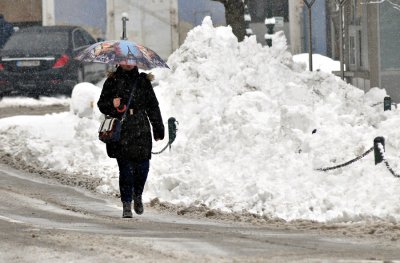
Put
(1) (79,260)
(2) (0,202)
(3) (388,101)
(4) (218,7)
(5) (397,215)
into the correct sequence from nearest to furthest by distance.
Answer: (1) (79,260) → (5) (397,215) → (2) (0,202) → (3) (388,101) → (4) (218,7)

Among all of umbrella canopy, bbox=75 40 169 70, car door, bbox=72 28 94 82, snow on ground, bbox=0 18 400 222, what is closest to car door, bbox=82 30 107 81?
car door, bbox=72 28 94 82

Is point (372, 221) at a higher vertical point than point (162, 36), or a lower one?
lower

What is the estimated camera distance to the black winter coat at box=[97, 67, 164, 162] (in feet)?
36.2

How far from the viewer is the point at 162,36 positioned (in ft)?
118

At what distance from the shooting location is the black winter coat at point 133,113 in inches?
434

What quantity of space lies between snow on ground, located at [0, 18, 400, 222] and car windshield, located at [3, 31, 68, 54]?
434 cm

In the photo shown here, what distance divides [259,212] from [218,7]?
24.6 meters

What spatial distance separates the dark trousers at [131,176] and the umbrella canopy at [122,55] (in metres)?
1.01

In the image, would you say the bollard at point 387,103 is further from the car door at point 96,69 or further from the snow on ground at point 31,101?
the car door at point 96,69

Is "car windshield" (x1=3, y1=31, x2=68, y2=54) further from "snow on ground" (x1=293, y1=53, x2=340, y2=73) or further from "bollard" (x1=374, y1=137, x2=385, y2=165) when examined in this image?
"bollard" (x1=374, y1=137, x2=385, y2=165)

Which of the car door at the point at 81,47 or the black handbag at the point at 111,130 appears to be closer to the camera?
the black handbag at the point at 111,130

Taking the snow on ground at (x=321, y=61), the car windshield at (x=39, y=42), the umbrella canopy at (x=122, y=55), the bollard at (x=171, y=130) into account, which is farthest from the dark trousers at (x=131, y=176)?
the snow on ground at (x=321, y=61)

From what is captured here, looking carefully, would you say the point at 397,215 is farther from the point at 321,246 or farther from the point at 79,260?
the point at 79,260

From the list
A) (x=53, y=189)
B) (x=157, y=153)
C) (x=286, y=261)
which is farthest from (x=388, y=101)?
(x=286, y=261)
